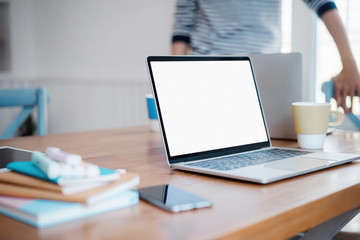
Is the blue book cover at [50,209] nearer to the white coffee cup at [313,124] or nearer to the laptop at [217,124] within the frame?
the laptop at [217,124]

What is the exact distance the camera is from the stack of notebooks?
1.56 ft

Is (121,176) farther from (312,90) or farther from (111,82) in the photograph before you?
(111,82)

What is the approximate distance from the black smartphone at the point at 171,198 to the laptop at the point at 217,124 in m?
0.13

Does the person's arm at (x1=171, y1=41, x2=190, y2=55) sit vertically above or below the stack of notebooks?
above

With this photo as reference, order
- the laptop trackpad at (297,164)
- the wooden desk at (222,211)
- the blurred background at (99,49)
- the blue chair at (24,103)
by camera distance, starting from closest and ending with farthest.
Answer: the wooden desk at (222,211) → the laptop trackpad at (297,164) → the blue chair at (24,103) → the blurred background at (99,49)

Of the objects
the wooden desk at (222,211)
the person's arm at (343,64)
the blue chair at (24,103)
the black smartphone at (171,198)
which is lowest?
the wooden desk at (222,211)

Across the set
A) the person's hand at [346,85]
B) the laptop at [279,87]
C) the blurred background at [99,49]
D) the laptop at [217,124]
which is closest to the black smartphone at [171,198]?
the laptop at [217,124]

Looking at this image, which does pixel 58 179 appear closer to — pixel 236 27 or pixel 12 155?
pixel 12 155

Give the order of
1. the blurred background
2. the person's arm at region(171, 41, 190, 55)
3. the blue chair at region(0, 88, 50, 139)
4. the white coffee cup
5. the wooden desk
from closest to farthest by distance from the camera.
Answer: the wooden desk
the white coffee cup
the blue chair at region(0, 88, 50, 139)
the person's arm at region(171, 41, 190, 55)
the blurred background

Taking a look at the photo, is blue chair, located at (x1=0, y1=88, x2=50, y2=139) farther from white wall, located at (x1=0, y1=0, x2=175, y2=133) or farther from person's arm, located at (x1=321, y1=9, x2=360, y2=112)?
white wall, located at (x1=0, y1=0, x2=175, y2=133)

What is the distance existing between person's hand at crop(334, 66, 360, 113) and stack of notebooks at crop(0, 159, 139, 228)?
906 millimetres

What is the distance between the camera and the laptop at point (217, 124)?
76 cm

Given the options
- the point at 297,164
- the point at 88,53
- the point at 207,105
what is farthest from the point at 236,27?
the point at 88,53

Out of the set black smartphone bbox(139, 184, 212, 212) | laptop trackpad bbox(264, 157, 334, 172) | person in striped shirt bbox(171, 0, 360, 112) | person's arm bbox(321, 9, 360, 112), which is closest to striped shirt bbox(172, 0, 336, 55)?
person in striped shirt bbox(171, 0, 360, 112)
